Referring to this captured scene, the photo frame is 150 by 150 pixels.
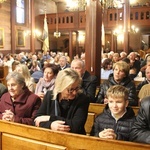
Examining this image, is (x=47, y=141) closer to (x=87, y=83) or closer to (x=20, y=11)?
(x=87, y=83)

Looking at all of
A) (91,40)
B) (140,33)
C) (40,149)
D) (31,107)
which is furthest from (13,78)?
(140,33)

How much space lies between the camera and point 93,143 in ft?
6.82

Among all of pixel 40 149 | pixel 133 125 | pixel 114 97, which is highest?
pixel 114 97

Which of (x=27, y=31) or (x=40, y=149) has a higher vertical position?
(x=27, y=31)

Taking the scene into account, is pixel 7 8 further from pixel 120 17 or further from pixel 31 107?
pixel 31 107

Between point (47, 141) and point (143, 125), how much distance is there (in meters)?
0.86

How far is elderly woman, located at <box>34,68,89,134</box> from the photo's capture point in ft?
8.44

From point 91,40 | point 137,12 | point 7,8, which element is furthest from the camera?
point 137,12

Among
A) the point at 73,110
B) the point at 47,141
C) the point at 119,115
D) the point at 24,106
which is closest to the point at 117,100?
the point at 119,115

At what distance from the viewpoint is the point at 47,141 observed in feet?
7.57

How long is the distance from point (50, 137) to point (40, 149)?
0.16 meters

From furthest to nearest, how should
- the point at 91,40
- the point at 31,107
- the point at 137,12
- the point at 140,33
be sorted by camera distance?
1. the point at 140,33
2. the point at 137,12
3. the point at 91,40
4. the point at 31,107

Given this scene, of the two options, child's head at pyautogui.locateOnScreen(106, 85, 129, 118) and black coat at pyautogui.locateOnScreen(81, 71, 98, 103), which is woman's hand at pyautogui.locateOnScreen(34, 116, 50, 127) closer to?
child's head at pyautogui.locateOnScreen(106, 85, 129, 118)

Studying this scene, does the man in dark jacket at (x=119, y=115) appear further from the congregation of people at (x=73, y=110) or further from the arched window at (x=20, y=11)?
the arched window at (x=20, y=11)
